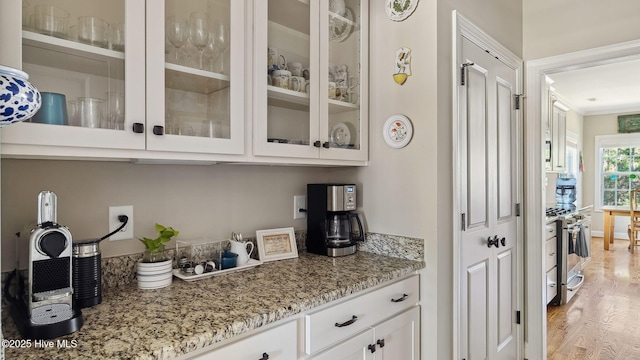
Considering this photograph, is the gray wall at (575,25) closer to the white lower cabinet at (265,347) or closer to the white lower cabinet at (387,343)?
the white lower cabinet at (387,343)

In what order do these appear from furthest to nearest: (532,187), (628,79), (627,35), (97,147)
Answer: (628,79), (532,187), (627,35), (97,147)

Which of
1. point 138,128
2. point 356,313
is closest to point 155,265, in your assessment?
point 138,128

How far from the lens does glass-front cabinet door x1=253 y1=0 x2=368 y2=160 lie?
1.42m

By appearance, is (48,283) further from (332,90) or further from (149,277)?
(332,90)

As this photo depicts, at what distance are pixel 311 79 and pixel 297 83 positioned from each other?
7 centimetres

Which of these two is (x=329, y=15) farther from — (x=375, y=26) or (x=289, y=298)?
(x=289, y=298)

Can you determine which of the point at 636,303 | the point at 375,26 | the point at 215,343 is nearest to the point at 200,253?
the point at 215,343

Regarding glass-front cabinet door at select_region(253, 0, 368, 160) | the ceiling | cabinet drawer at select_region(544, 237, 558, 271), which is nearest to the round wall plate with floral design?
glass-front cabinet door at select_region(253, 0, 368, 160)

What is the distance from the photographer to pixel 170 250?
56.2 inches

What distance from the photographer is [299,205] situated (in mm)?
1906

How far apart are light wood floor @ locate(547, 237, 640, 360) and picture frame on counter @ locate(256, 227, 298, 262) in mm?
2180

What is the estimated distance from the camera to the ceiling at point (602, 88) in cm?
438

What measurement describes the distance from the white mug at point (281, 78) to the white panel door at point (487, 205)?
86 centimetres

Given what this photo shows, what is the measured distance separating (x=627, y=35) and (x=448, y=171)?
4.73 ft
